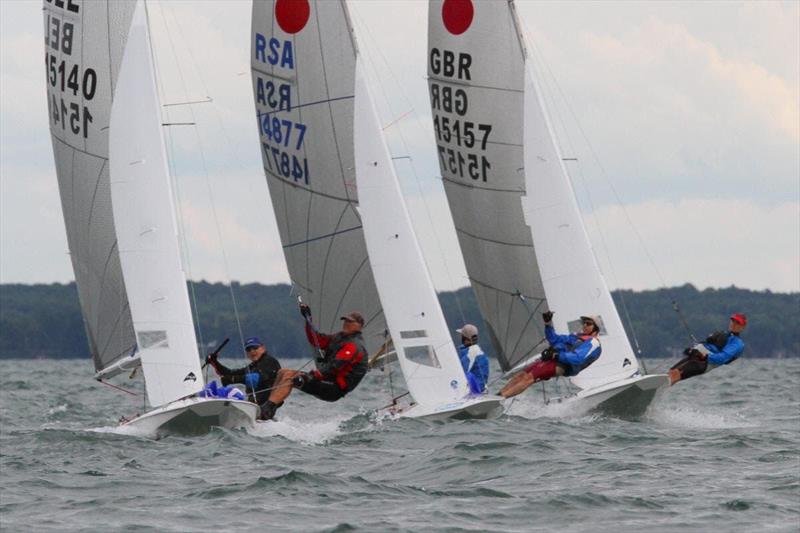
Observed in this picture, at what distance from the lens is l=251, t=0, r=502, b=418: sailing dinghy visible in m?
17.1

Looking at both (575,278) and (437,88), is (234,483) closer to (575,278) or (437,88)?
(575,278)

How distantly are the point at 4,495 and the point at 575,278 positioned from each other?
8633mm

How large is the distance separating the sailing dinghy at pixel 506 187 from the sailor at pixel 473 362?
1.60 meters

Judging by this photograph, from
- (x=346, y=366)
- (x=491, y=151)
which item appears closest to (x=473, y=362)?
(x=346, y=366)

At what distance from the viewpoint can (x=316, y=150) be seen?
Answer: 18.8 meters

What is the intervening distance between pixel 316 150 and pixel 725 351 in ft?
17.8

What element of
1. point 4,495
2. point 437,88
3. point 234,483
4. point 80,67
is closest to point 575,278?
point 437,88

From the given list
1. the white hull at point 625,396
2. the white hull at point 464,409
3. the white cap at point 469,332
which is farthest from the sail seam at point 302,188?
the white hull at point 625,396

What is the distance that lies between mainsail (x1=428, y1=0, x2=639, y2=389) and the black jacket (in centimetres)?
394

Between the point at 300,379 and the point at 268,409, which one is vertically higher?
the point at 300,379

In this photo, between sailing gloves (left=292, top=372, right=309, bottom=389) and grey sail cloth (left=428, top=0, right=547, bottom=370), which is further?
grey sail cloth (left=428, top=0, right=547, bottom=370)

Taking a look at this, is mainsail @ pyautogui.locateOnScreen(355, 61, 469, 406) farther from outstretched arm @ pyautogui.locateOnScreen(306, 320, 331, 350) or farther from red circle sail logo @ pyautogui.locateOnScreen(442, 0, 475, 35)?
red circle sail logo @ pyautogui.locateOnScreen(442, 0, 475, 35)

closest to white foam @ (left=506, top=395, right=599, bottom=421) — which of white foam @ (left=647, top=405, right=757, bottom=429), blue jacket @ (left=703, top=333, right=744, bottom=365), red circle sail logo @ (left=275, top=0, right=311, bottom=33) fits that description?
white foam @ (left=647, top=405, right=757, bottom=429)

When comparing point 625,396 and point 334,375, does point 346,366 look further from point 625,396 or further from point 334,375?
point 625,396
